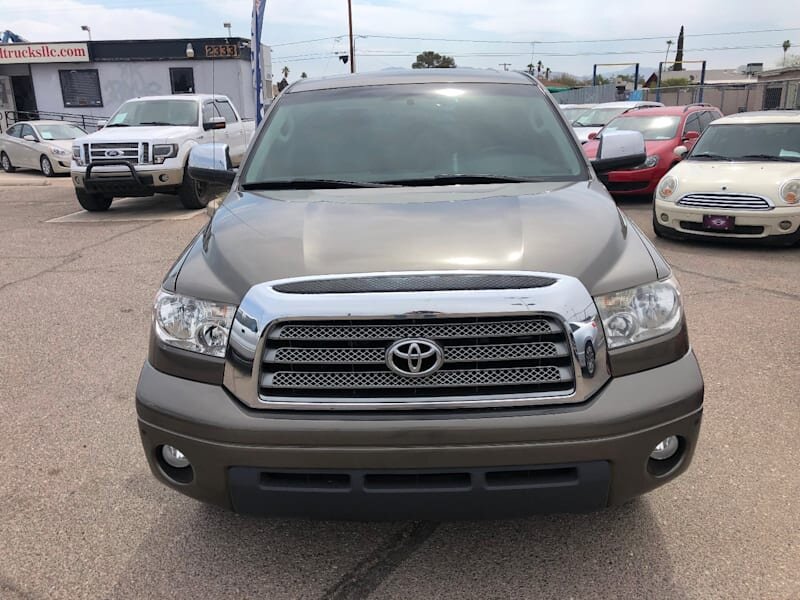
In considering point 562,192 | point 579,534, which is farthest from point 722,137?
point 579,534

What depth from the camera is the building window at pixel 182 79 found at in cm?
2892

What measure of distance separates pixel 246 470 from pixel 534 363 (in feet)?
3.16

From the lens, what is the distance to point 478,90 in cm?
382

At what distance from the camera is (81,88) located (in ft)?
98.1

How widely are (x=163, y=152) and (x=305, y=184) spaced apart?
335 inches

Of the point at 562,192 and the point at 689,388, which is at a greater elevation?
the point at 562,192

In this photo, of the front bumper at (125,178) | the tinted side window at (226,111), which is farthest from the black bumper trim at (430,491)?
the tinted side window at (226,111)

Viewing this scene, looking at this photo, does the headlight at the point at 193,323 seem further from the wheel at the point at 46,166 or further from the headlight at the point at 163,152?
the wheel at the point at 46,166

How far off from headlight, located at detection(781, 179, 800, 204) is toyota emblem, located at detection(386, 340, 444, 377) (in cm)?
725

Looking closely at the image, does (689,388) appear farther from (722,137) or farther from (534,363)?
(722,137)

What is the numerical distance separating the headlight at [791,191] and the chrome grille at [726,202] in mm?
207

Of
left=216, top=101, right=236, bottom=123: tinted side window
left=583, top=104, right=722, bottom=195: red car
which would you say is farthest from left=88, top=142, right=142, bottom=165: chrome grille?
left=583, top=104, right=722, bottom=195: red car

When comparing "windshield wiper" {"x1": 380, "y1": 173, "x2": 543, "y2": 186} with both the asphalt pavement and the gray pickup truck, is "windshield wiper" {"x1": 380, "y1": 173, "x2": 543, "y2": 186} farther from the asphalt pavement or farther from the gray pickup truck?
the asphalt pavement

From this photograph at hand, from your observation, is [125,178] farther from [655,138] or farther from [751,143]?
[751,143]
